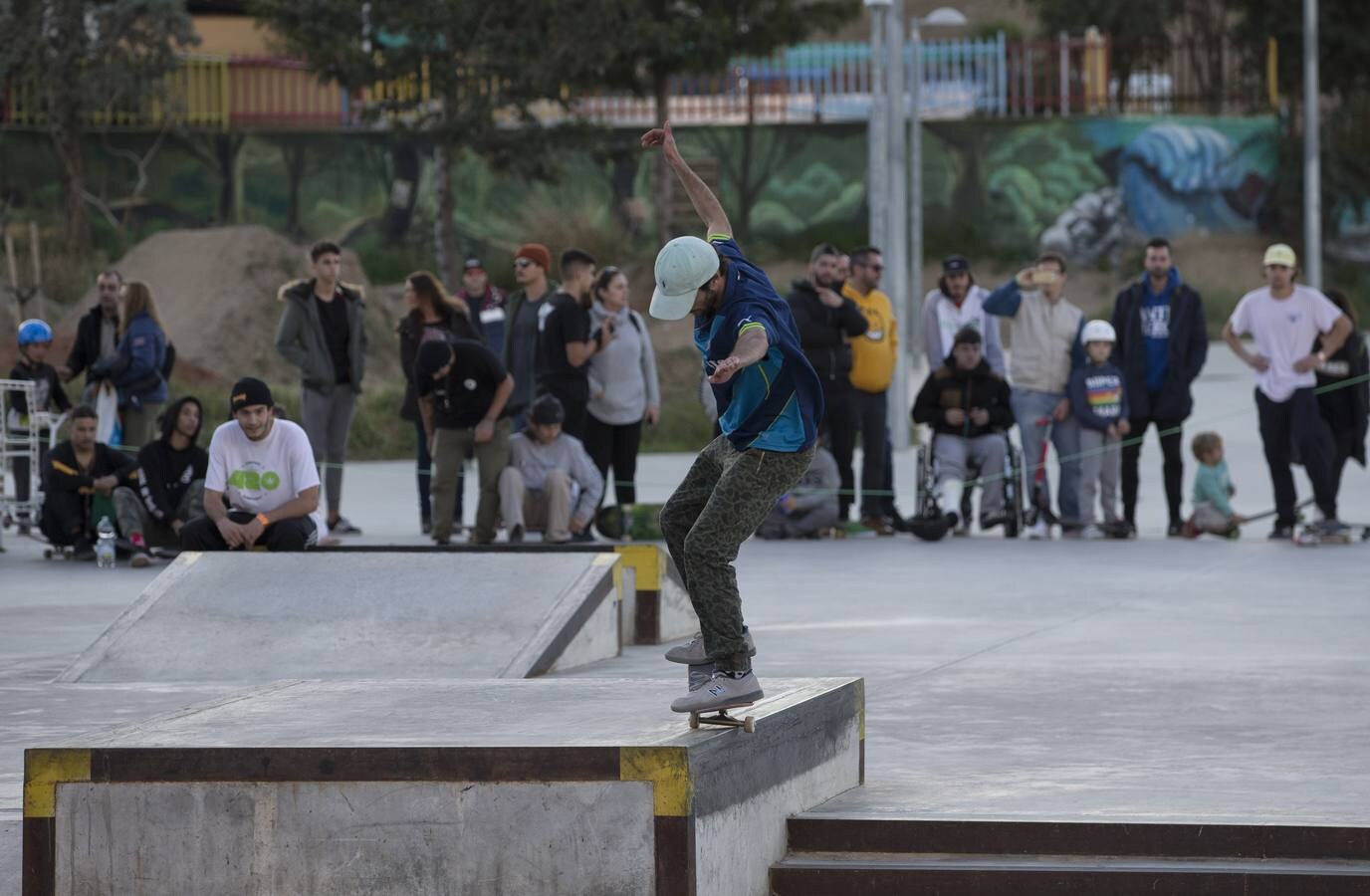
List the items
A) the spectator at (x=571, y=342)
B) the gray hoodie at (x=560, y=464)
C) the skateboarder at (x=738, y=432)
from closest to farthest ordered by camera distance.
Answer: the skateboarder at (x=738, y=432) < the gray hoodie at (x=560, y=464) < the spectator at (x=571, y=342)

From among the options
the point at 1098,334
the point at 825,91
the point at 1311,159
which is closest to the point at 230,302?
the point at 825,91

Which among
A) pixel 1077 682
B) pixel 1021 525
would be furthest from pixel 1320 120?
pixel 1077 682

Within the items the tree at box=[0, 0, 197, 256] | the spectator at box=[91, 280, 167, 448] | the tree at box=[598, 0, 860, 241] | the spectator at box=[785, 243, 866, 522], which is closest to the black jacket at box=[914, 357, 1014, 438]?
the spectator at box=[785, 243, 866, 522]

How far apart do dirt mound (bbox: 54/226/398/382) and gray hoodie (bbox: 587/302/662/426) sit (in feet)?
43.7

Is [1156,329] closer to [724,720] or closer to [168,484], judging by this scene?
[168,484]

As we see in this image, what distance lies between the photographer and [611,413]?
544 inches

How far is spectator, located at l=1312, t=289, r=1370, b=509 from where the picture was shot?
13469 mm

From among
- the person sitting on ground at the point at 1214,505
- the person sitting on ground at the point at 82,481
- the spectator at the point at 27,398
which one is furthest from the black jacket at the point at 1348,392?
the spectator at the point at 27,398

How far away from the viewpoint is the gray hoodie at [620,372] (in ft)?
45.0

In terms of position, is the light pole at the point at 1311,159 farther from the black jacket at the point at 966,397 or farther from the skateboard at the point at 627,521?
the skateboard at the point at 627,521

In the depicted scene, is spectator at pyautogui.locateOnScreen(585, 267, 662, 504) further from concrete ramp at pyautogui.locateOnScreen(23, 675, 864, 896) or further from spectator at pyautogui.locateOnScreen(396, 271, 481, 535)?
concrete ramp at pyautogui.locateOnScreen(23, 675, 864, 896)

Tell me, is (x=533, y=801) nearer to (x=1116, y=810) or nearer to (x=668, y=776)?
(x=668, y=776)

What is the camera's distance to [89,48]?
31500mm

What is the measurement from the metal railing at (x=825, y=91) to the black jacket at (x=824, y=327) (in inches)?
889
